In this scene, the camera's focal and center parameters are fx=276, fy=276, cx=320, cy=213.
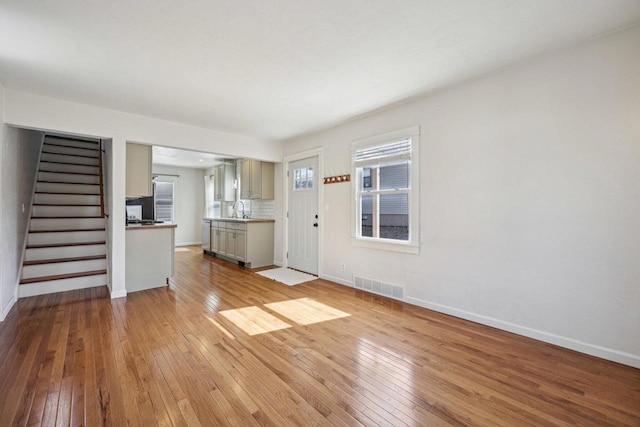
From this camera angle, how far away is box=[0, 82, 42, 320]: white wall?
304 cm

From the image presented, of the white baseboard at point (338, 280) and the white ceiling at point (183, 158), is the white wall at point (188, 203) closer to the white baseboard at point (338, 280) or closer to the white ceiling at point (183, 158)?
the white ceiling at point (183, 158)

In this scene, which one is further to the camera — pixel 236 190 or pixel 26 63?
pixel 236 190

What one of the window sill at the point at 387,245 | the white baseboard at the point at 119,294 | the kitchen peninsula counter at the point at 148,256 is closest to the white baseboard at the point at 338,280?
the window sill at the point at 387,245

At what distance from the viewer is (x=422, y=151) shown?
3.42 metres

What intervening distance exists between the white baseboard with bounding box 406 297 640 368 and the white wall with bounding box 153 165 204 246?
25.7ft

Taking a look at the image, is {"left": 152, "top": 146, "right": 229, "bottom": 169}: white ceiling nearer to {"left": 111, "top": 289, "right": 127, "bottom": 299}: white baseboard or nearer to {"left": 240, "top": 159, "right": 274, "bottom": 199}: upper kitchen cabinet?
{"left": 240, "top": 159, "right": 274, "bottom": 199}: upper kitchen cabinet

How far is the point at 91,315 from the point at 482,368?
399cm

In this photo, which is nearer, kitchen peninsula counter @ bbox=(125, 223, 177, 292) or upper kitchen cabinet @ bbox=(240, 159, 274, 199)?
kitchen peninsula counter @ bbox=(125, 223, 177, 292)

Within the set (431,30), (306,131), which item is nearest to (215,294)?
(306,131)

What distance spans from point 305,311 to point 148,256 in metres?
2.63

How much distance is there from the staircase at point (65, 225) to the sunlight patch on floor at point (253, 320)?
261 centimetres

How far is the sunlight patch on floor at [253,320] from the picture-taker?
9.27ft

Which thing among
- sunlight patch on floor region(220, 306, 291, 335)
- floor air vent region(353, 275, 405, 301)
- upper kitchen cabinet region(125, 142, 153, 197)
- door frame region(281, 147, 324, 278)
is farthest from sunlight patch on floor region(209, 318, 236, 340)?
upper kitchen cabinet region(125, 142, 153, 197)

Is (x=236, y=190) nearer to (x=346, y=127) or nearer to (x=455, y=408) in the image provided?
(x=346, y=127)
